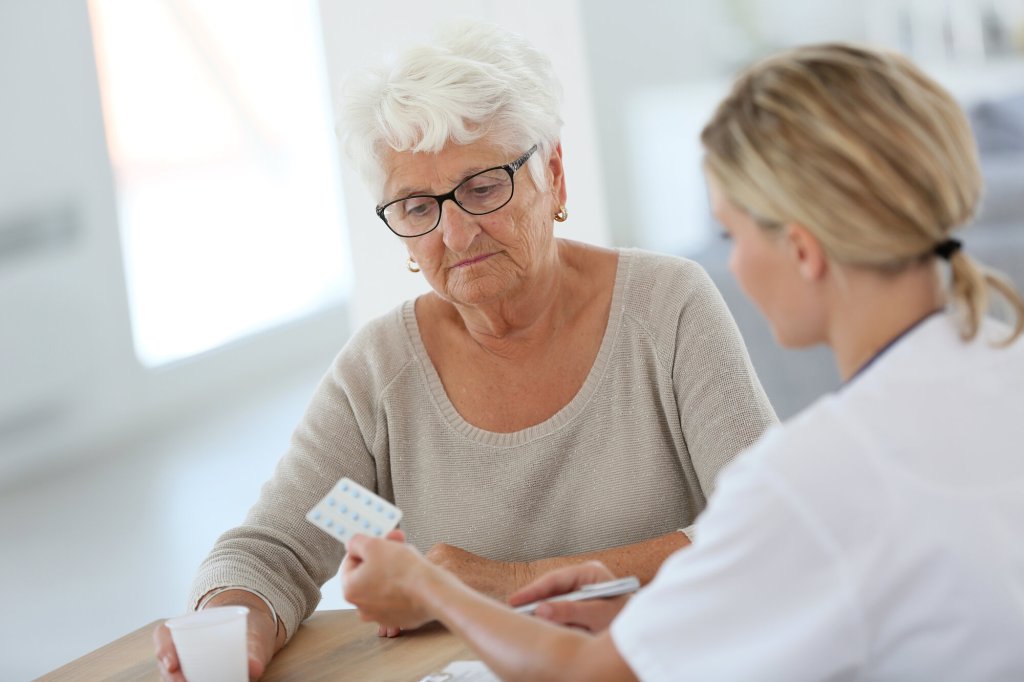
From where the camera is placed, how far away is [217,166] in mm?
7477

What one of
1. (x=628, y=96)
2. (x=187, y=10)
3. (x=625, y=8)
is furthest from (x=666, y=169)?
(x=187, y=10)

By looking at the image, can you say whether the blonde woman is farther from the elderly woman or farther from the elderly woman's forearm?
the elderly woman

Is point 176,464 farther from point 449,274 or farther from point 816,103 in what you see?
point 816,103

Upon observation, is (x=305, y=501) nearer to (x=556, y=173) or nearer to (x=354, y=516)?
(x=354, y=516)

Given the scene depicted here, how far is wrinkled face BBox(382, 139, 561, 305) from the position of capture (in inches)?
69.5

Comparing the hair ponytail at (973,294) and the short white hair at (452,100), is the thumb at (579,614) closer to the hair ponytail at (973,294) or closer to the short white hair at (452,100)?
the hair ponytail at (973,294)

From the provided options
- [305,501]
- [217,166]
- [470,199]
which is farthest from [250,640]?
[217,166]

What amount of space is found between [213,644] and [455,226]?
0.71 m

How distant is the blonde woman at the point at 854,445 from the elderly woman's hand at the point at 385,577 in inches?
4.5

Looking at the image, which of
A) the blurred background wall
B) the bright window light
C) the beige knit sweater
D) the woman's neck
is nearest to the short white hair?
the beige knit sweater

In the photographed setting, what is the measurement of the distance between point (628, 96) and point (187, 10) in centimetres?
317

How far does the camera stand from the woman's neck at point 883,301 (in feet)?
3.52

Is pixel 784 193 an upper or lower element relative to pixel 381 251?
upper

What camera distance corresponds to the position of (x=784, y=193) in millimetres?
1052
